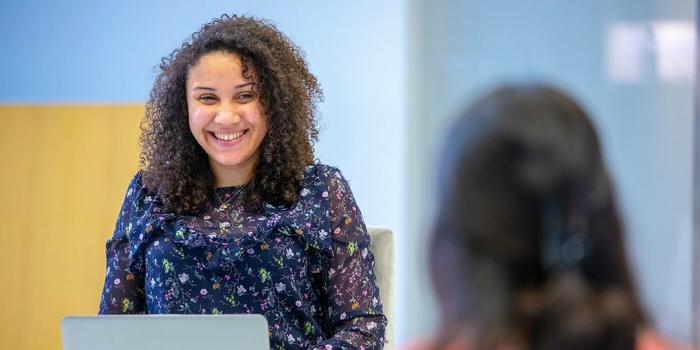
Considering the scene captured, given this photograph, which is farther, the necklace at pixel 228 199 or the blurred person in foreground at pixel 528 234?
the necklace at pixel 228 199

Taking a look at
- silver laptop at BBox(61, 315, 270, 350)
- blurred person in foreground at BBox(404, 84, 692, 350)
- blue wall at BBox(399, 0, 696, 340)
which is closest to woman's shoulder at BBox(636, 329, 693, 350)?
blurred person in foreground at BBox(404, 84, 692, 350)

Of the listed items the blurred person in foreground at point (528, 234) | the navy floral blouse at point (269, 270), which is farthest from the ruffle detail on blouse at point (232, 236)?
the blurred person in foreground at point (528, 234)

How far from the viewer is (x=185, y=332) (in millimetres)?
1133

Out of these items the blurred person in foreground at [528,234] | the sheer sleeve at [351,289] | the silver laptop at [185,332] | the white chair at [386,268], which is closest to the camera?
the blurred person in foreground at [528,234]

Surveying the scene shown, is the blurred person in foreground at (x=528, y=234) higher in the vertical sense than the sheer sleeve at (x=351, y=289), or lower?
Result: higher

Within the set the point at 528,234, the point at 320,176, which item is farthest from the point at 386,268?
the point at 528,234

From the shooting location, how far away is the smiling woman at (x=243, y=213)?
5.24ft

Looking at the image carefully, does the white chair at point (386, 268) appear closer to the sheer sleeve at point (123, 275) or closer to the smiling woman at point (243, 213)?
the smiling woman at point (243, 213)

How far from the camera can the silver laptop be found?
1.12 metres

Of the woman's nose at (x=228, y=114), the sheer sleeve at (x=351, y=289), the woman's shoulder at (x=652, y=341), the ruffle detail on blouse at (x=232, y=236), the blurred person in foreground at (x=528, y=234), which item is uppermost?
the woman's nose at (x=228, y=114)

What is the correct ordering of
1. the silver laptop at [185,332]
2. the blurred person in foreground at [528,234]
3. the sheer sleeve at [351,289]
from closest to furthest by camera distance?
the blurred person in foreground at [528,234] < the silver laptop at [185,332] < the sheer sleeve at [351,289]

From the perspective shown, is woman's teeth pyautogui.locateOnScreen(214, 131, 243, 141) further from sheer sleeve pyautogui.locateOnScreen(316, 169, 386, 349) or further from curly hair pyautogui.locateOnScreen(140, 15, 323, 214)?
sheer sleeve pyautogui.locateOnScreen(316, 169, 386, 349)

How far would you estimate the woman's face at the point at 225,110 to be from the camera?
5.42ft

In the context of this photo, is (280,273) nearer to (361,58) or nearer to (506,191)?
(506,191)
